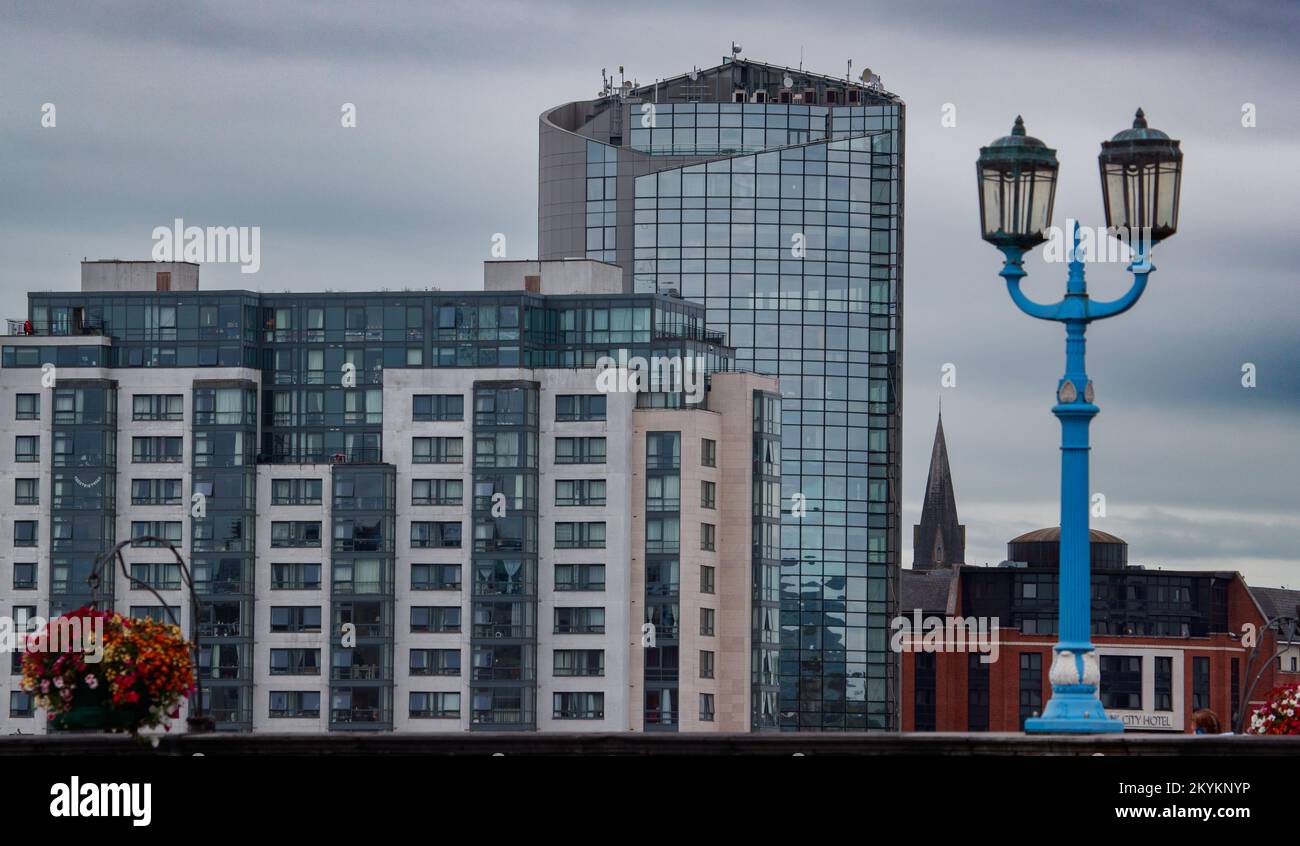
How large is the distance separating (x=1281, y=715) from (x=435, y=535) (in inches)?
4850

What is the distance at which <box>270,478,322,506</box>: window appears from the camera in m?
162

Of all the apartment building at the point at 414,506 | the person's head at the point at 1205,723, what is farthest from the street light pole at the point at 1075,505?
the apartment building at the point at 414,506

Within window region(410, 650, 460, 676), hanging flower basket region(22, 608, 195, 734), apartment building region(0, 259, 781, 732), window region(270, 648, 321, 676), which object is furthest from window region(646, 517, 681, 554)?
hanging flower basket region(22, 608, 195, 734)

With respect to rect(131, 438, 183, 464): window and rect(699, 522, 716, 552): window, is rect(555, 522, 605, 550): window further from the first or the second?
rect(131, 438, 183, 464): window

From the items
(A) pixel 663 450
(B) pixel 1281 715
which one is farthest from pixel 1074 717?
(A) pixel 663 450

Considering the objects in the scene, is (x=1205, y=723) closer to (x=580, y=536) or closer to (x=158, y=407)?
(x=580, y=536)

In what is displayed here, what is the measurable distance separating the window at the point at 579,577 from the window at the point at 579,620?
1392 millimetres

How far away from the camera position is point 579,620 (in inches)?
6250

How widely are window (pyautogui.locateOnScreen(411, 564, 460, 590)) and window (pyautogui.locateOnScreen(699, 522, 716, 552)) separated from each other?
15.0m

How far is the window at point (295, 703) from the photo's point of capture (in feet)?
517

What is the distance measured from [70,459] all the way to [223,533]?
1050 cm

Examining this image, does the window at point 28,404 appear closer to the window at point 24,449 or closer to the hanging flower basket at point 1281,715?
the window at point 24,449
